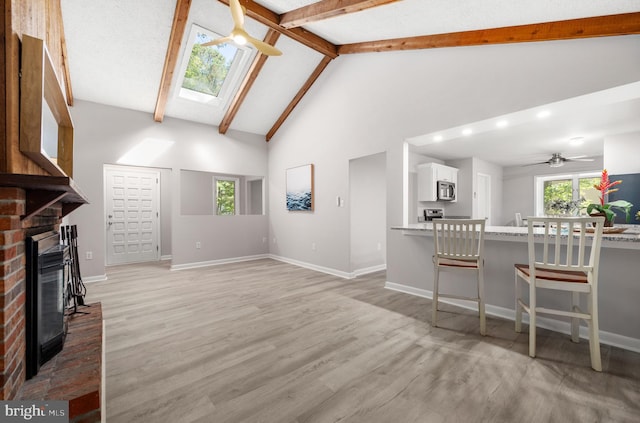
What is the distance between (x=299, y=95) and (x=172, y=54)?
228 cm

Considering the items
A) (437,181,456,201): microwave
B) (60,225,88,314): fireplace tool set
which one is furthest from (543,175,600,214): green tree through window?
(60,225,88,314): fireplace tool set

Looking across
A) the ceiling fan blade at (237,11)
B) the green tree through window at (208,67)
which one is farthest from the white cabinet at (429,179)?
the green tree through window at (208,67)

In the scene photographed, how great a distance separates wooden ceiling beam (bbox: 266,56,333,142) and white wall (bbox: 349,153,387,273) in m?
1.80

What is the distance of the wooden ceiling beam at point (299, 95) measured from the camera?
15.9 ft

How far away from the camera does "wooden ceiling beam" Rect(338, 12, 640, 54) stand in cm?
216

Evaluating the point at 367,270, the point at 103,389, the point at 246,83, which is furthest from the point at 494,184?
the point at 103,389

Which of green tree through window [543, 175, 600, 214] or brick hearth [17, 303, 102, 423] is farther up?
green tree through window [543, 175, 600, 214]

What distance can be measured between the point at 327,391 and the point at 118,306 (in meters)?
2.88

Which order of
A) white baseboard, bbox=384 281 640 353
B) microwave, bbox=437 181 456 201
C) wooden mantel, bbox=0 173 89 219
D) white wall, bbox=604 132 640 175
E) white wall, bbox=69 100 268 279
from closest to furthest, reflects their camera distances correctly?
wooden mantel, bbox=0 173 89 219 < white baseboard, bbox=384 281 640 353 < white wall, bbox=604 132 640 175 < white wall, bbox=69 100 268 279 < microwave, bbox=437 181 456 201

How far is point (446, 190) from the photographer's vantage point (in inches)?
203

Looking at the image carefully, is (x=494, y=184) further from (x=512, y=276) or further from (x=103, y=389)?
(x=103, y=389)

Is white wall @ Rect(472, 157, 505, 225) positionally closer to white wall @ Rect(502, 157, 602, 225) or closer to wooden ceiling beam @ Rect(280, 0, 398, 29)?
white wall @ Rect(502, 157, 602, 225)

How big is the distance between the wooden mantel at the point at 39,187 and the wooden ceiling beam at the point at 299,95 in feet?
14.4

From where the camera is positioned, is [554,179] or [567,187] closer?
[567,187]
